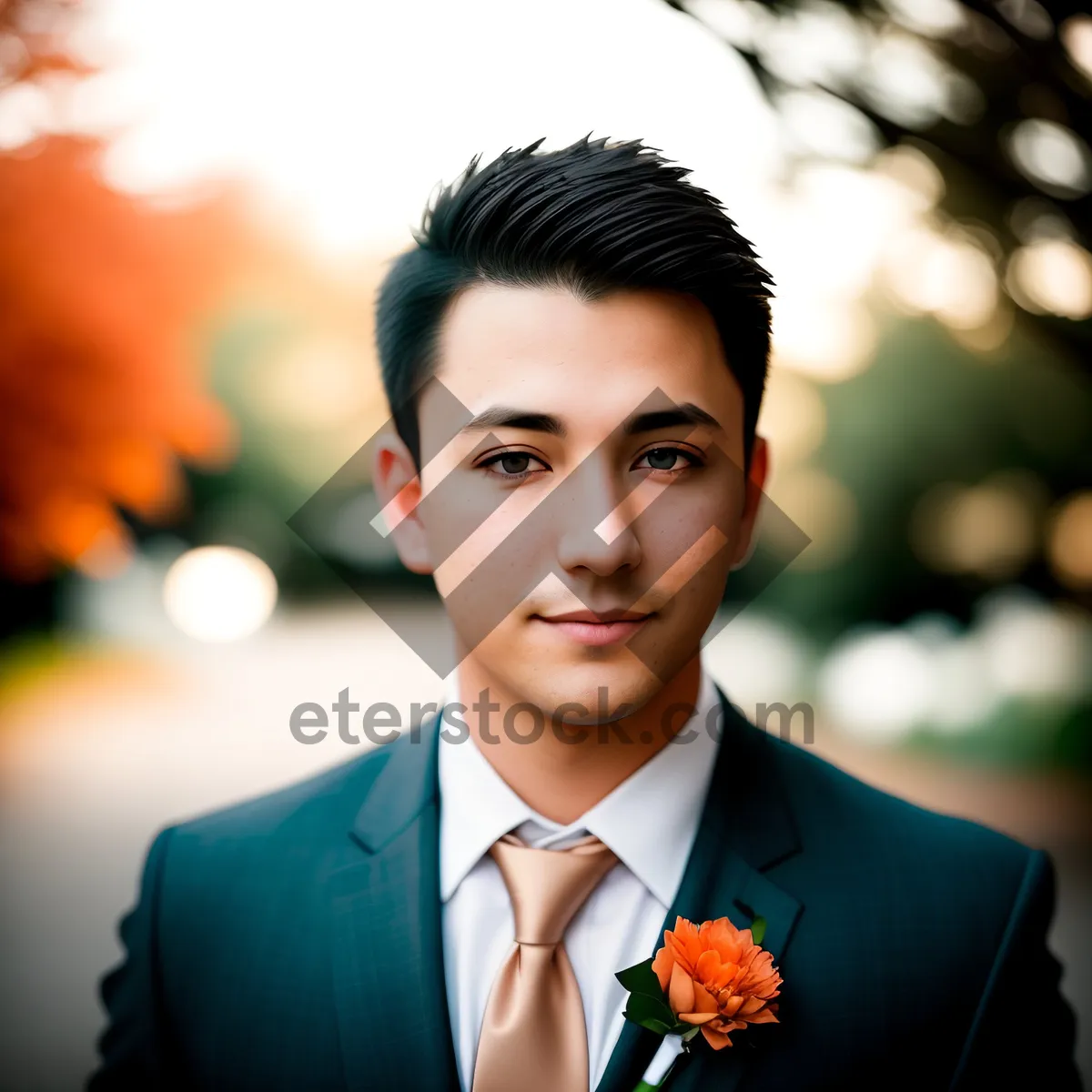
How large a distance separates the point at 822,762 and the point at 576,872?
59 cm

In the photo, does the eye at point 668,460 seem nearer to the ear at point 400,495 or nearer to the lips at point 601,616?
the lips at point 601,616

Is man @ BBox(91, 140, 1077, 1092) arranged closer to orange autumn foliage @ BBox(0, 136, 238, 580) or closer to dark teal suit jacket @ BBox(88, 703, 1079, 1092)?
dark teal suit jacket @ BBox(88, 703, 1079, 1092)

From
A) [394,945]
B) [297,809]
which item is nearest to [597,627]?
[394,945]

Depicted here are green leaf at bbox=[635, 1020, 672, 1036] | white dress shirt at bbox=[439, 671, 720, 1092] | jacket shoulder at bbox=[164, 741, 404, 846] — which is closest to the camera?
green leaf at bbox=[635, 1020, 672, 1036]

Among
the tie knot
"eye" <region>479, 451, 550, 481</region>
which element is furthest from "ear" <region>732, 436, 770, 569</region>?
the tie knot

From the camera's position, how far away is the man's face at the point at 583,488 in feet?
5.12

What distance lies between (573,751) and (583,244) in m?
0.85

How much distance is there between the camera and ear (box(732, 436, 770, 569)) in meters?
1.79

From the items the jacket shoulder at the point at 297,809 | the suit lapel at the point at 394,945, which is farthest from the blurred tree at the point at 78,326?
the suit lapel at the point at 394,945

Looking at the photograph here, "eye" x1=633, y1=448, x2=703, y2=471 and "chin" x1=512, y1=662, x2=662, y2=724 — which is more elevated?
"eye" x1=633, y1=448, x2=703, y2=471

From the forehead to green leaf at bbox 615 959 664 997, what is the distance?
0.83 m

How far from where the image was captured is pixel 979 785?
179 inches

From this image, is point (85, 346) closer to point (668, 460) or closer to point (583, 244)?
point (583, 244)

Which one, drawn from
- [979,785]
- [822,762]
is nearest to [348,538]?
[822,762]
